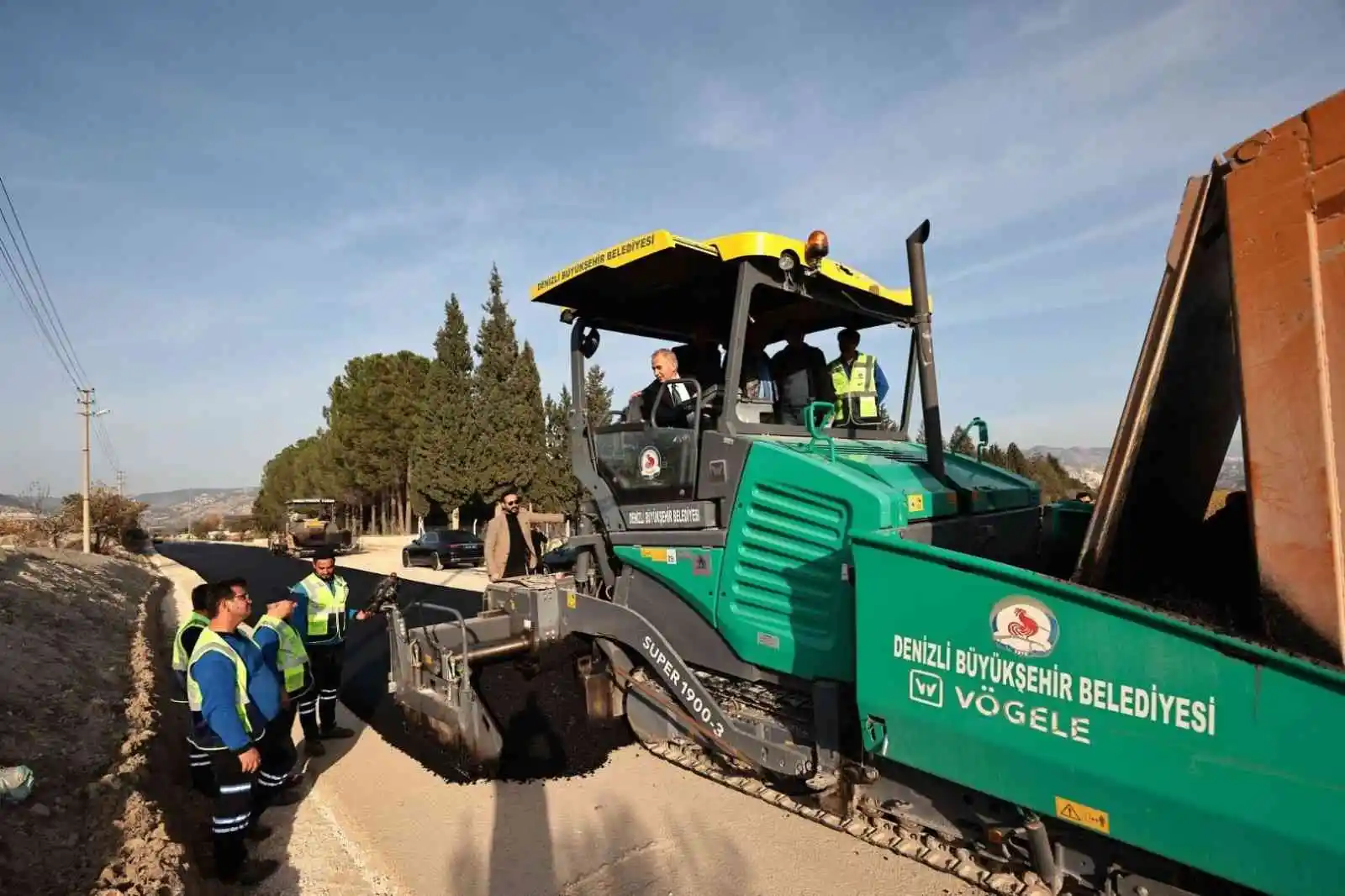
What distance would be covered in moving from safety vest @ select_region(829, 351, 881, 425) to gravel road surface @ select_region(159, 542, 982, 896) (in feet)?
7.76

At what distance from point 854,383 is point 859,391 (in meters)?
0.07

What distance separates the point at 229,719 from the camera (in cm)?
352

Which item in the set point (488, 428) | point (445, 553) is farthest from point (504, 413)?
point (445, 553)

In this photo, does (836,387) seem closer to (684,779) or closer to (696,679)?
(696,679)

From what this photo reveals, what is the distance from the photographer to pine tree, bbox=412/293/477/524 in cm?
2900

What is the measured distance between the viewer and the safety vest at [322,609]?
543cm

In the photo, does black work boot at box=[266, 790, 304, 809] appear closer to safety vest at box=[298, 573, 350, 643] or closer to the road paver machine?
the road paver machine

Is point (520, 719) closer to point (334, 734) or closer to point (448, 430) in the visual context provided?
point (334, 734)

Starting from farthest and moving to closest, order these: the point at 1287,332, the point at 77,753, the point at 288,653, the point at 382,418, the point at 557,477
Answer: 1. the point at 382,418
2. the point at 557,477
3. the point at 288,653
4. the point at 77,753
5. the point at 1287,332

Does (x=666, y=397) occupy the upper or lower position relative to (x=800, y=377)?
lower

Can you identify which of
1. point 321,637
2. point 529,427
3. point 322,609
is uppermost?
point 529,427

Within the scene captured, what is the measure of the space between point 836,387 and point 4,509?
98.2ft

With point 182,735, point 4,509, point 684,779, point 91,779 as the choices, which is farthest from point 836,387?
point 4,509

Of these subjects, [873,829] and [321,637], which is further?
[321,637]
